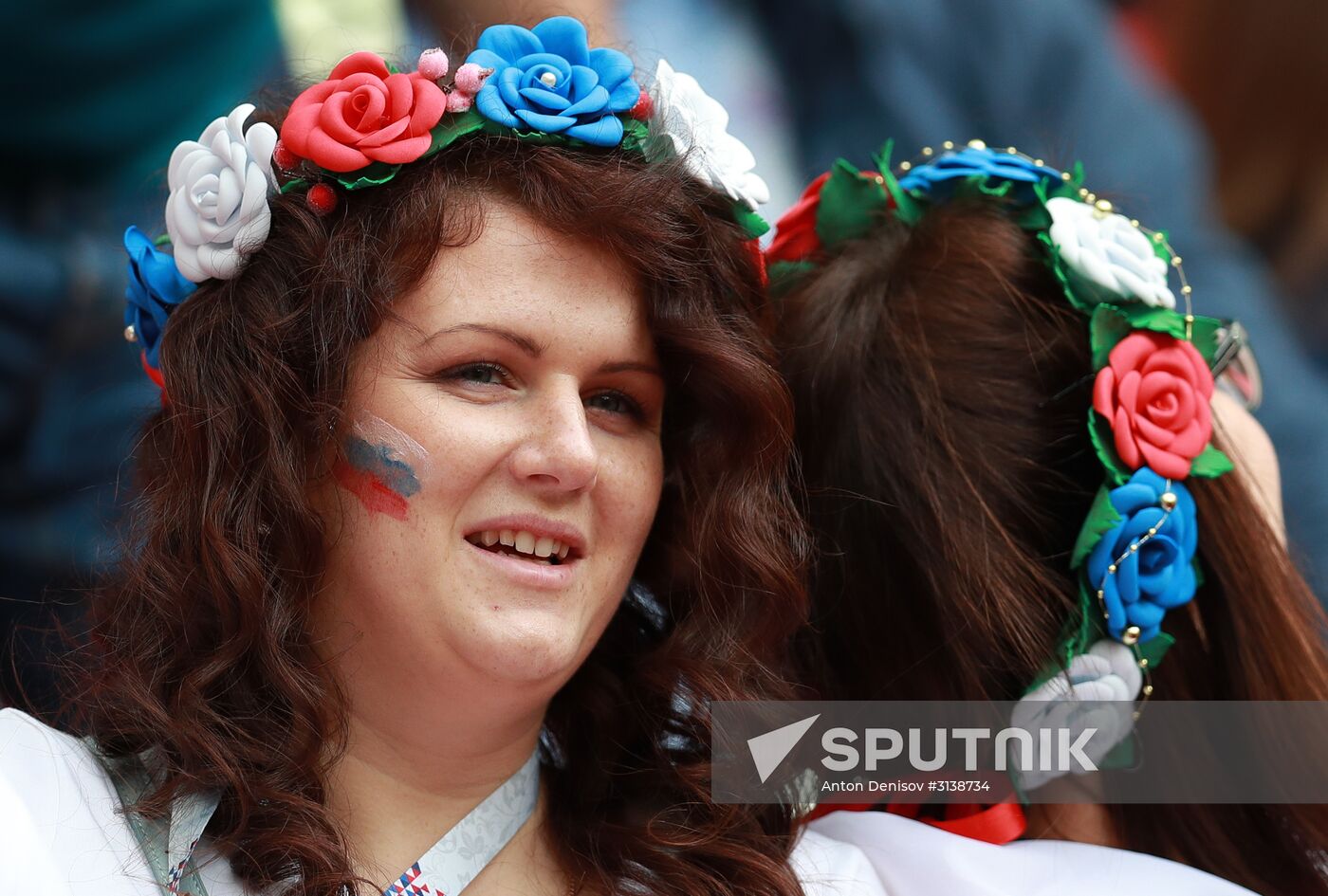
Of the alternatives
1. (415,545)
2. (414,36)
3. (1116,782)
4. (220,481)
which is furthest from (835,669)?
(414,36)

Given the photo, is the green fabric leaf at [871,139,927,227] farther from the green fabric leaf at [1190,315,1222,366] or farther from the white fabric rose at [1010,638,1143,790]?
the white fabric rose at [1010,638,1143,790]

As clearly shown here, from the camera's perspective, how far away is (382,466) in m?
1.42

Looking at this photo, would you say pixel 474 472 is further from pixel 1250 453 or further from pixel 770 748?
pixel 1250 453

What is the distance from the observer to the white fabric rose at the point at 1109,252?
5.75 ft

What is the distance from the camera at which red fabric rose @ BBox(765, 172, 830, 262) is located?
6.46 ft

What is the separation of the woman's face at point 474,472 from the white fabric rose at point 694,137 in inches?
7.0

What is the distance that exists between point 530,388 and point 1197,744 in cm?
99

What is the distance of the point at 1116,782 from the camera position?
1.83m

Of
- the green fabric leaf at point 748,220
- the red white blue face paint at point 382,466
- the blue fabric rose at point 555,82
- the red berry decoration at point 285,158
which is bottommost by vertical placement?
the red white blue face paint at point 382,466

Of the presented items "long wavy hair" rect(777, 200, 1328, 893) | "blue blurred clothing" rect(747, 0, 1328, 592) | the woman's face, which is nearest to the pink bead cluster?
the woman's face

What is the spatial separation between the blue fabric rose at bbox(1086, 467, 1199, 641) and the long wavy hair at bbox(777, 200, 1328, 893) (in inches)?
2.5

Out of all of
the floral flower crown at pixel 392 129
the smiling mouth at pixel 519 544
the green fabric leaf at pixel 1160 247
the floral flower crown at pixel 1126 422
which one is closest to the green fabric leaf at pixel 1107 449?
the floral flower crown at pixel 1126 422

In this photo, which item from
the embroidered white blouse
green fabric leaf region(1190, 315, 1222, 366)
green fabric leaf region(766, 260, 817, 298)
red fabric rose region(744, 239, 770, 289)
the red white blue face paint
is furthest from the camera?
green fabric leaf region(766, 260, 817, 298)

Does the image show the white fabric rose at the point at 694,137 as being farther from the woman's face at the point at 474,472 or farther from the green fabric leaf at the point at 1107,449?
the green fabric leaf at the point at 1107,449
